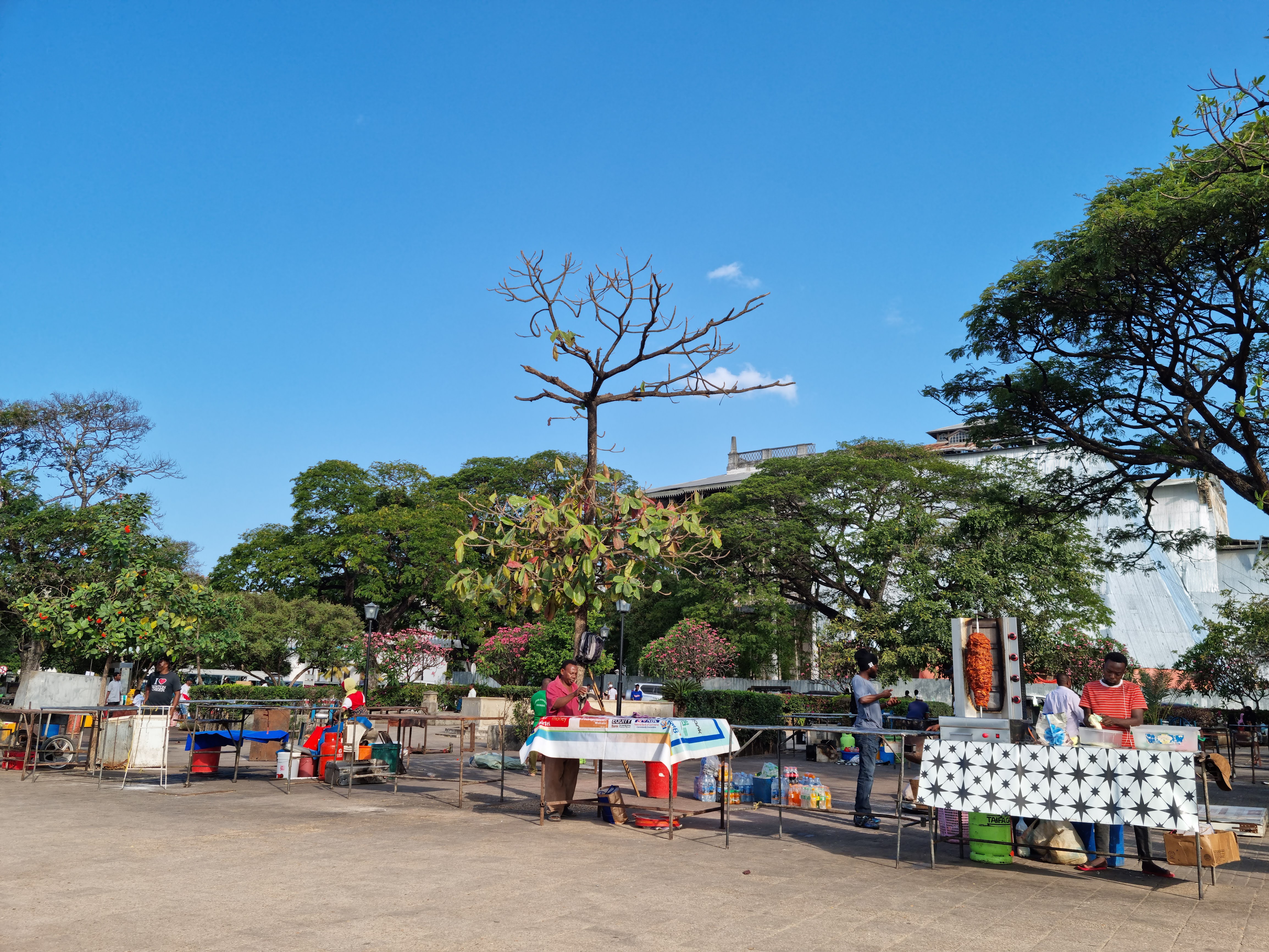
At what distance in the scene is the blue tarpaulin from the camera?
494 inches

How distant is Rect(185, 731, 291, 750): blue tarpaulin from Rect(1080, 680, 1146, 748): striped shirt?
967 cm

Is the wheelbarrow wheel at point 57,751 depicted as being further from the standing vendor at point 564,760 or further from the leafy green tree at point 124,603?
the standing vendor at point 564,760

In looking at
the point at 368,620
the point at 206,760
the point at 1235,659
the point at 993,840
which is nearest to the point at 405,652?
the point at 368,620

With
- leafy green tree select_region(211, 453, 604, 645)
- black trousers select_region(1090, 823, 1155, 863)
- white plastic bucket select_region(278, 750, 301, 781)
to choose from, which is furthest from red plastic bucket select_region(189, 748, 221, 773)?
leafy green tree select_region(211, 453, 604, 645)

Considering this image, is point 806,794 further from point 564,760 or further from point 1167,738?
point 1167,738

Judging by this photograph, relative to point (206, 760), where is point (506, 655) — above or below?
above

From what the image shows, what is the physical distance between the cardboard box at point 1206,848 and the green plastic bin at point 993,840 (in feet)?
3.59

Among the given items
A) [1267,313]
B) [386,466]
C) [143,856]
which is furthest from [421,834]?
[386,466]

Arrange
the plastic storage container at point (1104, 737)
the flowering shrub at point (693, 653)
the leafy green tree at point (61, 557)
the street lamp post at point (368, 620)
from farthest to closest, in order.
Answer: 1. the flowering shrub at point (693, 653)
2. the street lamp post at point (368, 620)
3. the leafy green tree at point (61, 557)
4. the plastic storage container at point (1104, 737)

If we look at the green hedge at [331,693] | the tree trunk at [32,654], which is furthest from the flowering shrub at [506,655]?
the tree trunk at [32,654]

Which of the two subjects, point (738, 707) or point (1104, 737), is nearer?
point (1104, 737)

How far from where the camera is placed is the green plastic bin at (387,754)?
1306 centimetres

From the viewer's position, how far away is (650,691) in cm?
3534

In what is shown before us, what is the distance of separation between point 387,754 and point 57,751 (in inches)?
194
